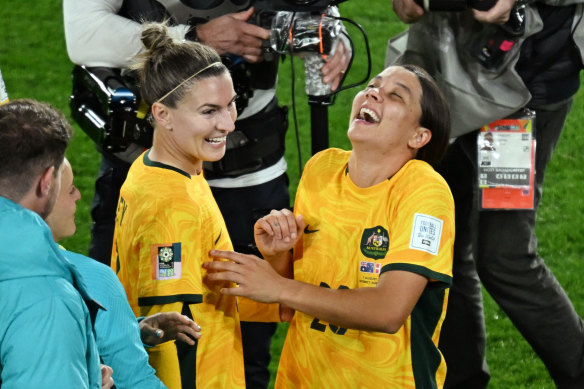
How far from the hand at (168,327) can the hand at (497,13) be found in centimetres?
129

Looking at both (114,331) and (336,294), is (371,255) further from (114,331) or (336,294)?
(114,331)

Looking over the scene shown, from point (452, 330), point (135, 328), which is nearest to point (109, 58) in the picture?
point (135, 328)

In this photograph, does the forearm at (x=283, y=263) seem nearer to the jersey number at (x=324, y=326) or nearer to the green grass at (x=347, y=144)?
the jersey number at (x=324, y=326)

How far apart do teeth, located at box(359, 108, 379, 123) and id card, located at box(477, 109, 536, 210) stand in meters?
0.78

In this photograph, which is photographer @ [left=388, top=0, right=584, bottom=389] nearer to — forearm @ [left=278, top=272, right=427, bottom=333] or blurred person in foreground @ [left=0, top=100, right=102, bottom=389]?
forearm @ [left=278, top=272, right=427, bottom=333]

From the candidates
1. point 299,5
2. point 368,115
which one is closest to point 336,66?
point 299,5

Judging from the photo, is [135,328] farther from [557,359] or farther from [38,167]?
[557,359]

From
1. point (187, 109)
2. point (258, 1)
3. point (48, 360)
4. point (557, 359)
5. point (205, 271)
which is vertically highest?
point (258, 1)

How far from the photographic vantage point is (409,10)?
315 centimetres

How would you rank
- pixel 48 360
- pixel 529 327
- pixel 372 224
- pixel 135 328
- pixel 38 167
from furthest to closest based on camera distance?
pixel 529 327 < pixel 372 224 < pixel 135 328 < pixel 38 167 < pixel 48 360

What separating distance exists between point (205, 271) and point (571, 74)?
4.74 feet

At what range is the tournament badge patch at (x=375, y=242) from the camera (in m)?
2.53

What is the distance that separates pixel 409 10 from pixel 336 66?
33cm

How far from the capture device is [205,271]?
8.43 ft
